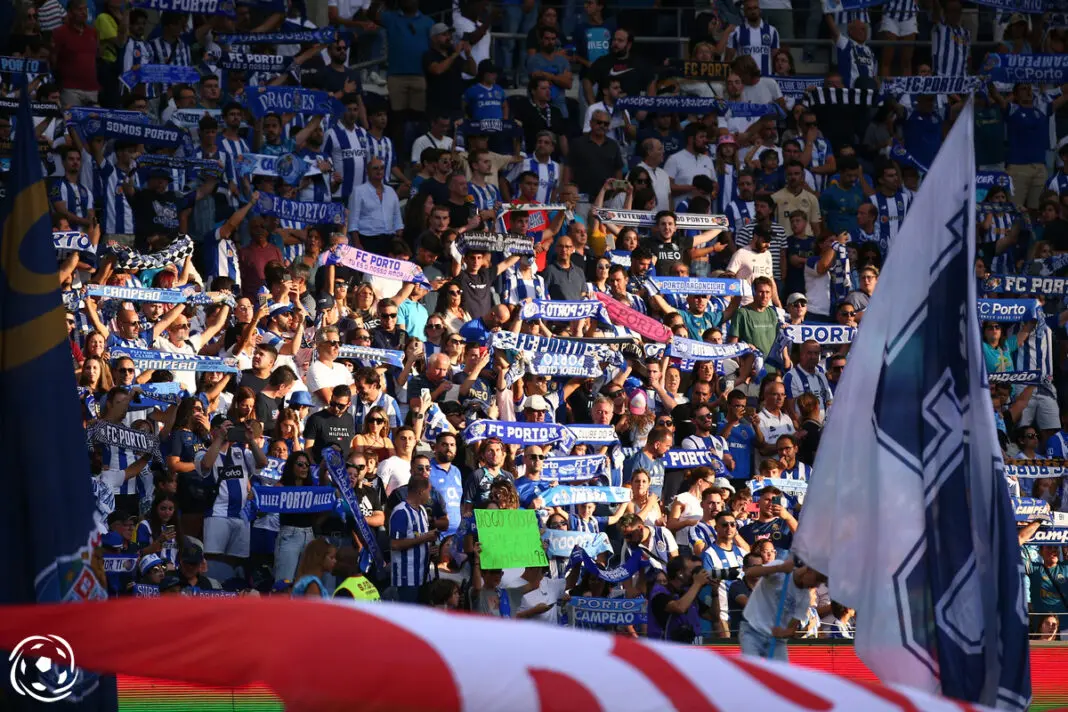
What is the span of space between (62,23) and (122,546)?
291 inches

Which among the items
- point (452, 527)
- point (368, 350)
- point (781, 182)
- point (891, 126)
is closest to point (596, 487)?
point (452, 527)

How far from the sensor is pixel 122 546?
13.5m

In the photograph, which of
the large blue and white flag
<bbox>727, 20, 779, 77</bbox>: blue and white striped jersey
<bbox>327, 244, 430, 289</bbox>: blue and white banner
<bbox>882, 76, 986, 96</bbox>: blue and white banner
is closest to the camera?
the large blue and white flag

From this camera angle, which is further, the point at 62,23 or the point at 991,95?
the point at 991,95

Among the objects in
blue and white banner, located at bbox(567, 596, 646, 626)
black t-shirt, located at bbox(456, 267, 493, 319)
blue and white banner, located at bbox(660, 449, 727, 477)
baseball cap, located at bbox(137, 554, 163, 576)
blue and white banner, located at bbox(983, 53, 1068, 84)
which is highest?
blue and white banner, located at bbox(983, 53, 1068, 84)

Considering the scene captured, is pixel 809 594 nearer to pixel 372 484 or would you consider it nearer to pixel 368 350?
pixel 372 484

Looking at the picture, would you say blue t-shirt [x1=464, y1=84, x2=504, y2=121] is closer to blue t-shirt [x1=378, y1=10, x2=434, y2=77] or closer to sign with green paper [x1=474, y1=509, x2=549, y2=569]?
blue t-shirt [x1=378, y1=10, x2=434, y2=77]

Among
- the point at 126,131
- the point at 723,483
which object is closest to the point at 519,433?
the point at 723,483

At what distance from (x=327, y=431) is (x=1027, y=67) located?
34.6 feet

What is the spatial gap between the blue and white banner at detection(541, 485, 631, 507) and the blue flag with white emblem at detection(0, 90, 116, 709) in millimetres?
8732

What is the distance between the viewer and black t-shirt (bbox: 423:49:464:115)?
818 inches

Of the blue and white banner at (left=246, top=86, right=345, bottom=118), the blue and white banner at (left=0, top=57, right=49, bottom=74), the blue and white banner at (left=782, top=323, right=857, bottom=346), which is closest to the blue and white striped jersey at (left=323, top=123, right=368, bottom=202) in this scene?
the blue and white banner at (left=246, top=86, right=345, bottom=118)

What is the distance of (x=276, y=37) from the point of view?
63.1ft

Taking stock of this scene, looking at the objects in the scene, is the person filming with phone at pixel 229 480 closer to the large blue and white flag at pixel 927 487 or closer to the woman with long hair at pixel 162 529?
the woman with long hair at pixel 162 529
